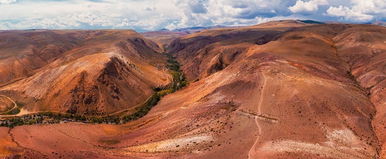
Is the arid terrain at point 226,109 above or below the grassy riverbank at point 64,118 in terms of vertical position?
above

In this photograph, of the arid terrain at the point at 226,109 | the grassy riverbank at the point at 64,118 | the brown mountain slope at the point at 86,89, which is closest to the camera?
the arid terrain at the point at 226,109

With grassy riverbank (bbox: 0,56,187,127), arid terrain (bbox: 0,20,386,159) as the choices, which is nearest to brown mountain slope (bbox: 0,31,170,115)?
arid terrain (bbox: 0,20,386,159)

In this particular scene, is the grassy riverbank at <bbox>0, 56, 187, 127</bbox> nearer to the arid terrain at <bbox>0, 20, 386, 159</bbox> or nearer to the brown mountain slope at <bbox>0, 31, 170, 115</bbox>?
the arid terrain at <bbox>0, 20, 386, 159</bbox>

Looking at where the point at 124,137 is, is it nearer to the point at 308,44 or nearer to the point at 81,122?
the point at 81,122

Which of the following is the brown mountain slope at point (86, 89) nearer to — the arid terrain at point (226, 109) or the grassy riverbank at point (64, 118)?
the arid terrain at point (226, 109)

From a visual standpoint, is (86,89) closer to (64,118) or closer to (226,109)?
(64,118)


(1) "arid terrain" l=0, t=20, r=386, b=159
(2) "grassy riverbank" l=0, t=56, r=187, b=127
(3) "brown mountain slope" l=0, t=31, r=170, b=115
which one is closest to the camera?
(1) "arid terrain" l=0, t=20, r=386, b=159

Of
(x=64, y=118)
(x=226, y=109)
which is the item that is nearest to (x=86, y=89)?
(x=64, y=118)

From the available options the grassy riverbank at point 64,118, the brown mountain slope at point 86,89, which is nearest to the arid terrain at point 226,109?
the brown mountain slope at point 86,89
